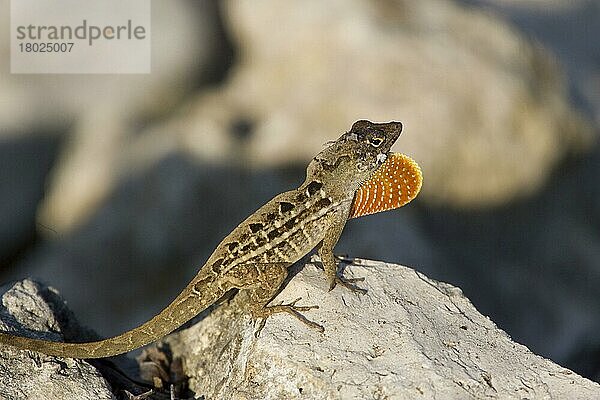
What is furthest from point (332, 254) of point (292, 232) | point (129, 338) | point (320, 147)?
point (320, 147)

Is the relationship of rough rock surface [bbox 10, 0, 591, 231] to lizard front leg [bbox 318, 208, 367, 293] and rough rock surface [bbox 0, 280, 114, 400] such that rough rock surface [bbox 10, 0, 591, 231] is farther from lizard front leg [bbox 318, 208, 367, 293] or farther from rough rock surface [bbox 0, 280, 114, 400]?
rough rock surface [bbox 0, 280, 114, 400]

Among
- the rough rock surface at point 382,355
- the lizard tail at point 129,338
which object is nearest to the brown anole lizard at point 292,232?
the lizard tail at point 129,338

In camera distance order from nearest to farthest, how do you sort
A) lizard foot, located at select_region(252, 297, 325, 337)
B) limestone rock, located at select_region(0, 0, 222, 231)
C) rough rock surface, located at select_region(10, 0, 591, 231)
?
1. lizard foot, located at select_region(252, 297, 325, 337)
2. rough rock surface, located at select_region(10, 0, 591, 231)
3. limestone rock, located at select_region(0, 0, 222, 231)

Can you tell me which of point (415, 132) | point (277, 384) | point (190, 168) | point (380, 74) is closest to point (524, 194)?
point (415, 132)

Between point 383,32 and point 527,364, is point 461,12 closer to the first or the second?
point 383,32

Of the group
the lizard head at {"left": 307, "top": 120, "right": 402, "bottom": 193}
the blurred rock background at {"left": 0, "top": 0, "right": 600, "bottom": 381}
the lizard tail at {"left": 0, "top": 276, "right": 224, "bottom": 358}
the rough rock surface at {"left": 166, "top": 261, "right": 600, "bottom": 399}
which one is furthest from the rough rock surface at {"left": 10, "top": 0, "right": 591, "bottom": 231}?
the lizard tail at {"left": 0, "top": 276, "right": 224, "bottom": 358}

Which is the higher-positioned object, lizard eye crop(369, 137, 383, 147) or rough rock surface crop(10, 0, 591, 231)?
rough rock surface crop(10, 0, 591, 231)

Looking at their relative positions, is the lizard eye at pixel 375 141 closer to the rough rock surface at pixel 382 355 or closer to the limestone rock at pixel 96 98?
the rough rock surface at pixel 382 355
